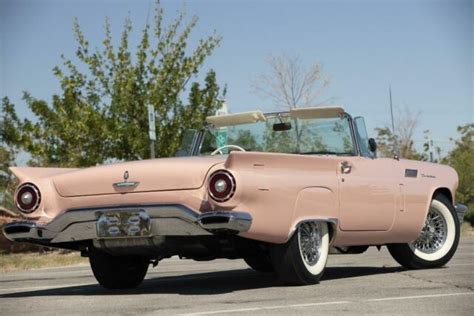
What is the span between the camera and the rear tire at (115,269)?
25.5 feet

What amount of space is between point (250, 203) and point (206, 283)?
63.5 inches

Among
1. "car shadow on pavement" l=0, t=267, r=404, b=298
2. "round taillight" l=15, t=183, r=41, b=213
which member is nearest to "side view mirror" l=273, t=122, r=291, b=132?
"car shadow on pavement" l=0, t=267, r=404, b=298

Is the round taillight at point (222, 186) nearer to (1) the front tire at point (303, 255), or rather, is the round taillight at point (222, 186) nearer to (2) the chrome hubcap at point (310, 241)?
(1) the front tire at point (303, 255)

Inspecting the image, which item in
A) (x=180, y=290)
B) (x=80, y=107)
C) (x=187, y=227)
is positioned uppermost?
(x=80, y=107)

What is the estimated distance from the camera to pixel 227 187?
6535mm

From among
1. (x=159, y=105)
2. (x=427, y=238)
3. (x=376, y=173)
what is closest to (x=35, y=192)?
(x=376, y=173)

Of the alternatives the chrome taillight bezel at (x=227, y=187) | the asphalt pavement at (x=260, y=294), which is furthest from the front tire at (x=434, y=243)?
the chrome taillight bezel at (x=227, y=187)

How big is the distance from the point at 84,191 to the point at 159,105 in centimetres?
1191

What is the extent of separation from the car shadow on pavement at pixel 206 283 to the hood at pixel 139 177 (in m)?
0.87

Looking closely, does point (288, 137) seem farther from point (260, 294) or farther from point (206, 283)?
point (260, 294)

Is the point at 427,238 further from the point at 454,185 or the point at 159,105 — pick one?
the point at 159,105

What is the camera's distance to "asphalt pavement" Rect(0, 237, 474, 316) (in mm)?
5750

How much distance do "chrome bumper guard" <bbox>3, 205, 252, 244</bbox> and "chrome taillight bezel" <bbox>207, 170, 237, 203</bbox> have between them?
0.15m

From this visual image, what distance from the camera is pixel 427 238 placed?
8.88m
